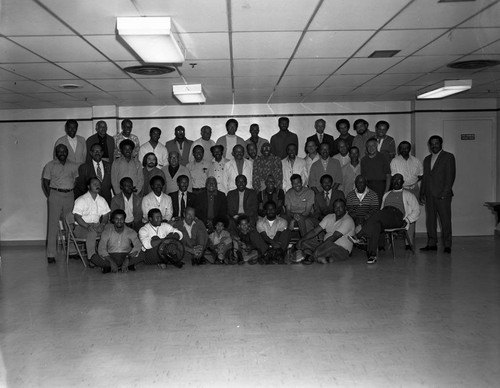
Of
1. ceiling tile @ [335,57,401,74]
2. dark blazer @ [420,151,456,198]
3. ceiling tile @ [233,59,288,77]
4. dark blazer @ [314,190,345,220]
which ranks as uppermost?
ceiling tile @ [233,59,288,77]

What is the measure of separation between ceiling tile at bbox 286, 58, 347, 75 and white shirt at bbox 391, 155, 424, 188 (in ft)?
7.42

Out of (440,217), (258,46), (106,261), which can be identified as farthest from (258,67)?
(440,217)

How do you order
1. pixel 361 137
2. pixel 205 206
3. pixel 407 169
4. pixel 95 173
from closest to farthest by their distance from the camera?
1. pixel 205 206
2. pixel 95 173
3. pixel 407 169
4. pixel 361 137

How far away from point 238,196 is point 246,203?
0.17m

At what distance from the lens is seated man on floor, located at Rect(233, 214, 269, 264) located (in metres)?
7.96

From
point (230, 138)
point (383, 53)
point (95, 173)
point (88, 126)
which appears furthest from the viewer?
point (88, 126)

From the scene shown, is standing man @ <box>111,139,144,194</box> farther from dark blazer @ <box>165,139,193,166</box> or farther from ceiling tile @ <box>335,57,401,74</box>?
ceiling tile @ <box>335,57,401,74</box>

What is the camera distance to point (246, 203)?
8.52 meters

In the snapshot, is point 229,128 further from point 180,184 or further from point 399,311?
point 399,311

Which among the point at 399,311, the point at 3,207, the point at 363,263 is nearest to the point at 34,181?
the point at 3,207

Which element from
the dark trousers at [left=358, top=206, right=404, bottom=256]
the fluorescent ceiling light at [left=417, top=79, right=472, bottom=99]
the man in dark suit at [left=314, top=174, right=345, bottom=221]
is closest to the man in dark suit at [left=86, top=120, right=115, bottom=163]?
the man in dark suit at [left=314, top=174, right=345, bottom=221]

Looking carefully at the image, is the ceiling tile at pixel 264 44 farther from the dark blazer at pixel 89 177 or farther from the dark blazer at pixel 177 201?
the dark blazer at pixel 89 177

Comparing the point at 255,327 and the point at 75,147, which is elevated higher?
the point at 75,147

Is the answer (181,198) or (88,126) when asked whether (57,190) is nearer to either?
(181,198)
